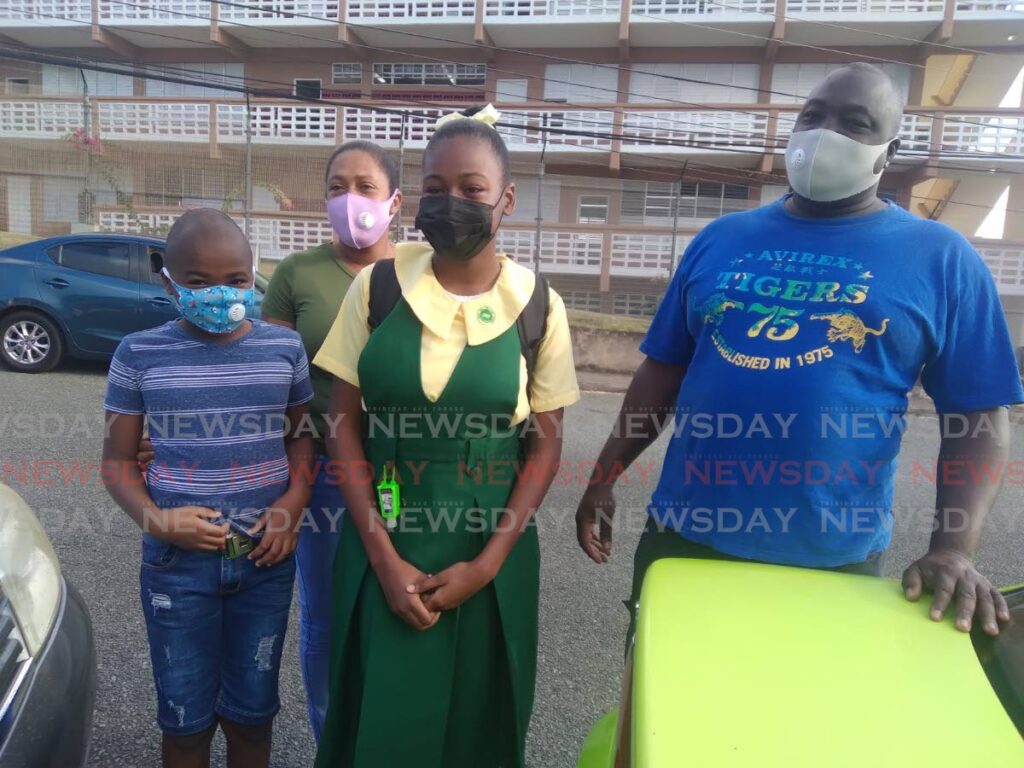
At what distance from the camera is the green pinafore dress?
5.45 feet

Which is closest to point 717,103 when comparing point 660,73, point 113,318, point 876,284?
point 660,73

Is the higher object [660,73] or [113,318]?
[660,73]

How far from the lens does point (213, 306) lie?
68.9 inches

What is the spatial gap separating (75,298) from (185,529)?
7597mm

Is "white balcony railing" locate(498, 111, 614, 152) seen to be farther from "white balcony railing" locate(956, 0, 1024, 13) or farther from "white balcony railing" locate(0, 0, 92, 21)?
"white balcony railing" locate(0, 0, 92, 21)

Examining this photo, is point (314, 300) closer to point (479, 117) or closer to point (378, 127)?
point (479, 117)

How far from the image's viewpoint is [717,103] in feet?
53.6

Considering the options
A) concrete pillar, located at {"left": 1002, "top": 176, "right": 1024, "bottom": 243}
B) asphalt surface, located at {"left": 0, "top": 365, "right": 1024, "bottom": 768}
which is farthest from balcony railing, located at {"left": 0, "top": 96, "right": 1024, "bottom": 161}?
asphalt surface, located at {"left": 0, "top": 365, "right": 1024, "bottom": 768}

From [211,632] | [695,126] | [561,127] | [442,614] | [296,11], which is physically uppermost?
[296,11]

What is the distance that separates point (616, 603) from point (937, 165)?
1573cm

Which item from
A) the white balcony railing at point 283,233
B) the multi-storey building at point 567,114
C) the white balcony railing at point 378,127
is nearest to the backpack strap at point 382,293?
the multi-storey building at point 567,114

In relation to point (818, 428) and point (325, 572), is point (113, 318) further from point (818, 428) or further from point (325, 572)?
point (818, 428)

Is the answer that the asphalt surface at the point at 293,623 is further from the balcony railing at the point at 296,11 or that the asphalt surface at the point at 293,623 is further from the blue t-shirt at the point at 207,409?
the balcony railing at the point at 296,11

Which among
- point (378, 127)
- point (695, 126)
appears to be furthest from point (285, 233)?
point (695, 126)
